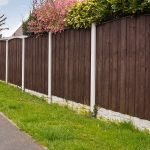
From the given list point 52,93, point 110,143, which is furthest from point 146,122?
point 52,93

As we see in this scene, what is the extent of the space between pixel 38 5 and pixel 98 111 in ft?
20.7

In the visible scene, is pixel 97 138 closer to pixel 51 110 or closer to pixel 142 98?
pixel 142 98

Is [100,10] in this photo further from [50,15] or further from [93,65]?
[50,15]

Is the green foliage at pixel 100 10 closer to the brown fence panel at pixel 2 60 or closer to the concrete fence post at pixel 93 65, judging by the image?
the concrete fence post at pixel 93 65

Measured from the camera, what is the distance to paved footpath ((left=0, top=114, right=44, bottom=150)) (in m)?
9.17

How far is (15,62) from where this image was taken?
23.4 meters

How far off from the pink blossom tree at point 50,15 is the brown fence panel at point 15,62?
4.08m

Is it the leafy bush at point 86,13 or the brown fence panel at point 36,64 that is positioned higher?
the leafy bush at point 86,13

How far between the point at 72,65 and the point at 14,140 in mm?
5099

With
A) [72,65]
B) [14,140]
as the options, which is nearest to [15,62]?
[72,65]

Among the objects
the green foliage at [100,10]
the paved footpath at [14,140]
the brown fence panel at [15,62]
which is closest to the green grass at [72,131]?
the paved footpath at [14,140]

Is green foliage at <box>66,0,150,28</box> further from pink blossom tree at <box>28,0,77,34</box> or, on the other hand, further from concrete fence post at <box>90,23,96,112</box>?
pink blossom tree at <box>28,0,77,34</box>

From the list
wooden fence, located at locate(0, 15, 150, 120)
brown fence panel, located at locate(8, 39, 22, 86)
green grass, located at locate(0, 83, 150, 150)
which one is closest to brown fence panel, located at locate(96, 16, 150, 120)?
wooden fence, located at locate(0, 15, 150, 120)

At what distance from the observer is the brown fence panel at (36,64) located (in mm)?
17819
